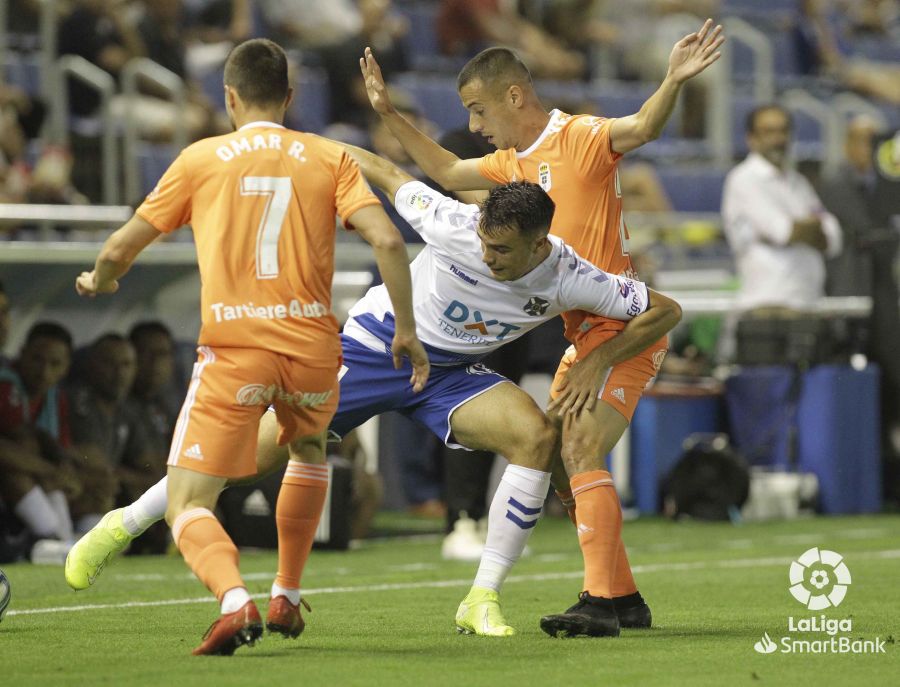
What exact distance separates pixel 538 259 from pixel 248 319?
44.8 inches

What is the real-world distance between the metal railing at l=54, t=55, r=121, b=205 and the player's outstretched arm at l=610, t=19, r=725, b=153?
696 centimetres

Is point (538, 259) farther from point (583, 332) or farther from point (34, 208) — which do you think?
point (34, 208)

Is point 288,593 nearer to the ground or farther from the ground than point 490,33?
nearer to the ground

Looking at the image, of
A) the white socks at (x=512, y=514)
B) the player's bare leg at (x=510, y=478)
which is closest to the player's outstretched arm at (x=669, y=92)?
the player's bare leg at (x=510, y=478)

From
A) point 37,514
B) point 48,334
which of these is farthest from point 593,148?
point 48,334

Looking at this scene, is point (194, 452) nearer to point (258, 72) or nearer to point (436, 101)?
point (258, 72)

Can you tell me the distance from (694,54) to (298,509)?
2.15 metres

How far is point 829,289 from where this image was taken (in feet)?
47.9

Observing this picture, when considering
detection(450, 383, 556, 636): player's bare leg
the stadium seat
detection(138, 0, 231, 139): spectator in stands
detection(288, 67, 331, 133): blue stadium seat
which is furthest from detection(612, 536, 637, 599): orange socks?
detection(288, 67, 331, 133): blue stadium seat

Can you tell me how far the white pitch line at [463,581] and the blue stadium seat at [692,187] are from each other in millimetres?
8498

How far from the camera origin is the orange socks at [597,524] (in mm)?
6086

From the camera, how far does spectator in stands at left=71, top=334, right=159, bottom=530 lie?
991cm

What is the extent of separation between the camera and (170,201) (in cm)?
539

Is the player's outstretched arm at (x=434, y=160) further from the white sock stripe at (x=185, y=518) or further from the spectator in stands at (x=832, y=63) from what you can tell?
the spectator in stands at (x=832, y=63)
